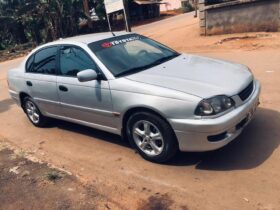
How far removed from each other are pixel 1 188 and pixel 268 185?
3.33 metres

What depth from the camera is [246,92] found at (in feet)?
15.4

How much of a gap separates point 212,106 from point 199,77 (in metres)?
0.60

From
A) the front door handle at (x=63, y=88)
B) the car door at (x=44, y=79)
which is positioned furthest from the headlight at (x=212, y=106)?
the car door at (x=44, y=79)

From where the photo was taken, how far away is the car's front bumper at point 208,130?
4164 mm

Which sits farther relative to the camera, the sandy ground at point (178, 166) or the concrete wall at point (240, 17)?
the concrete wall at point (240, 17)

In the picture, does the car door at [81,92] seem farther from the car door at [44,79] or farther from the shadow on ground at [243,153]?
the shadow on ground at [243,153]

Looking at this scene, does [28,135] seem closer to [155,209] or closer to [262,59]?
[155,209]

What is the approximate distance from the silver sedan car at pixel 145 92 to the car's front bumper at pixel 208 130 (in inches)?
0.4

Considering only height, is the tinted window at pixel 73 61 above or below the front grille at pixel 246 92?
above

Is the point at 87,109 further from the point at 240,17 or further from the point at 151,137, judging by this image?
the point at 240,17

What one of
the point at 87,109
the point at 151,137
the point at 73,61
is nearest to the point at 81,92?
the point at 87,109

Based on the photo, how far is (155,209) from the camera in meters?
3.87

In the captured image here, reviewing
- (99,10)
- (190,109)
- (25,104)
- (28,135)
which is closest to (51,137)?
(28,135)

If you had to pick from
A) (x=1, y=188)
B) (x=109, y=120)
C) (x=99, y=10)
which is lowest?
(x=99, y=10)
